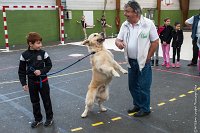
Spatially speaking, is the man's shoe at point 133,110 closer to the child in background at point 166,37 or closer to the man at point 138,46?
the man at point 138,46

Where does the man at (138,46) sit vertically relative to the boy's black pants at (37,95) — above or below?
above

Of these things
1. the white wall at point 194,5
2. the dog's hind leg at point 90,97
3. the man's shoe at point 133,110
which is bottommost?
the man's shoe at point 133,110

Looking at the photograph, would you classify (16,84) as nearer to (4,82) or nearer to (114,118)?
(4,82)

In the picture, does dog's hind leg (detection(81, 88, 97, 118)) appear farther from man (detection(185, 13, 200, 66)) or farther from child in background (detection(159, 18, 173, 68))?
man (detection(185, 13, 200, 66))

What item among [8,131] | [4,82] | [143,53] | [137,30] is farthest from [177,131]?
[4,82]

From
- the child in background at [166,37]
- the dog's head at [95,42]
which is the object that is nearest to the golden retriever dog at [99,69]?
the dog's head at [95,42]

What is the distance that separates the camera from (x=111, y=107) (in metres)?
5.29

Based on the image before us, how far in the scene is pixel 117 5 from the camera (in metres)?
21.5

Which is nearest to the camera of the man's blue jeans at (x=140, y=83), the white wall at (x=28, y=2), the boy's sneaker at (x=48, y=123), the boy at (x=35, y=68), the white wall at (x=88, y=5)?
the boy at (x=35, y=68)

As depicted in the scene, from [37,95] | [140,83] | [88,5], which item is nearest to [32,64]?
[37,95]

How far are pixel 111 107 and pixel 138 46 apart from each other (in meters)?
1.54

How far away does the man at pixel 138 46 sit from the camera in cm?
432

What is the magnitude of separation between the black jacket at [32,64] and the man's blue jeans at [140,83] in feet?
4.94

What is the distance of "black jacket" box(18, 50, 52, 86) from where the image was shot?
4.17m
